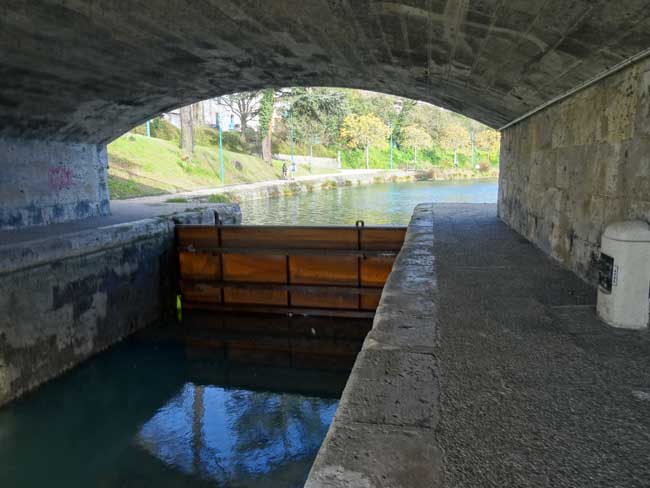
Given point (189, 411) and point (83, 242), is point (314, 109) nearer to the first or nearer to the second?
point (83, 242)

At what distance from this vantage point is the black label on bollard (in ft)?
10.0

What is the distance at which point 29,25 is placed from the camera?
5125 millimetres

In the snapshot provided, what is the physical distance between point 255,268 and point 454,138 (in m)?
54.3

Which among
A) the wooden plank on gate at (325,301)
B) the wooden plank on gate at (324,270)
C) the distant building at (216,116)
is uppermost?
the distant building at (216,116)

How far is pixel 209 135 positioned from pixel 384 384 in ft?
134

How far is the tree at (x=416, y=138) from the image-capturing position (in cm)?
5684

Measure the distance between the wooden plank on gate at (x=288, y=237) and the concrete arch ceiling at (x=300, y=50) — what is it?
263 cm

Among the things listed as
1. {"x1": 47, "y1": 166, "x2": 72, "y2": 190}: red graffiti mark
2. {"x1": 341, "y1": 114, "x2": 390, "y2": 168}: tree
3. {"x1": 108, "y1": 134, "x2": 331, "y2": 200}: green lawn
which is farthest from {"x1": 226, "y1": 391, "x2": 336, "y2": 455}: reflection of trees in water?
{"x1": 341, "y1": 114, "x2": 390, "y2": 168}: tree

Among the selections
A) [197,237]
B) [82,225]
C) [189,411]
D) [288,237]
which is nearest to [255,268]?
[288,237]

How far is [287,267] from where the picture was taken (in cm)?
880

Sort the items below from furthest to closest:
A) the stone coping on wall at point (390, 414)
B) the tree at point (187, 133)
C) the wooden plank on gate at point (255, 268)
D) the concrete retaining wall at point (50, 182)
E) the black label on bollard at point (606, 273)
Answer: the tree at point (187, 133)
the wooden plank on gate at point (255, 268)
the concrete retaining wall at point (50, 182)
the black label on bollard at point (606, 273)
the stone coping on wall at point (390, 414)

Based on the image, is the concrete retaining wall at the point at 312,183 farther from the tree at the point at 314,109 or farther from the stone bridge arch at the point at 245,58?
the stone bridge arch at the point at 245,58

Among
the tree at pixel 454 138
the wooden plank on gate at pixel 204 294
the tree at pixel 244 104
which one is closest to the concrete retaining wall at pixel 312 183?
the wooden plank on gate at pixel 204 294

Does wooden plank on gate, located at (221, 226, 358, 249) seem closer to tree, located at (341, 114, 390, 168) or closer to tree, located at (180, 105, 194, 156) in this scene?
tree, located at (180, 105, 194, 156)
